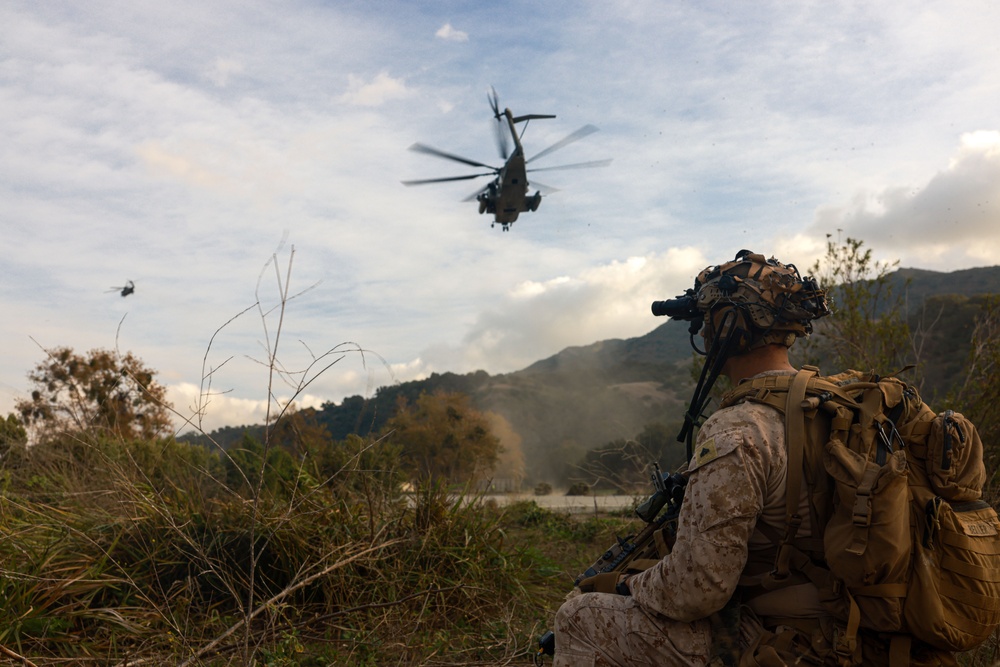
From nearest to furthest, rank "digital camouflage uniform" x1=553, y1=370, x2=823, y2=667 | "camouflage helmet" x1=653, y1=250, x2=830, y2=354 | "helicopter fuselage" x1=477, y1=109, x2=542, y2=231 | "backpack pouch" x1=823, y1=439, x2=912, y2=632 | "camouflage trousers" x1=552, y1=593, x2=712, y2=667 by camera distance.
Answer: "backpack pouch" x1=823, y1=439, x2=912, y2=632, "digital camouflage uniform" x1=553, y1=370, x2=823, y2=667, "camouflage trousers" x1=552, y1=593, x2=712, y2=667, "camouflage helmet" x1=653, y1=250, x2=830, y2=354, "helicopter fuselage" x1=477, y1=109, x2=542, y2=231

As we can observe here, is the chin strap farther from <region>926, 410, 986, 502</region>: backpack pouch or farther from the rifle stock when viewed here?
<region>926, 410, 986, 502</region>: backpack pouch

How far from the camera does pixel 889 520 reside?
2564 millimetres

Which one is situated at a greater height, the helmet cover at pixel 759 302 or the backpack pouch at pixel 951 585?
the helmet cover at pixel 759 302

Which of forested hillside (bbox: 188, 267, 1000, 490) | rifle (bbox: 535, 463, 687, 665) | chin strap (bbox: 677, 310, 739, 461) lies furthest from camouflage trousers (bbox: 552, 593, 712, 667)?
forested hillside (bbox: 188, 267, 1000, 490)

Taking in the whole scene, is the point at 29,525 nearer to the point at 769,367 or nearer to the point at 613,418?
the point at 769,367

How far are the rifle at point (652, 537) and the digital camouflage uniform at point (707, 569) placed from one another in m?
0.29

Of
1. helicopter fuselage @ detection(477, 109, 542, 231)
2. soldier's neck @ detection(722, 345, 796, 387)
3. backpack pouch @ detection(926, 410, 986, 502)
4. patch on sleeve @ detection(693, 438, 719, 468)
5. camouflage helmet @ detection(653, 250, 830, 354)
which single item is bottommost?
backpack pouch @ detection(926, 410, 986, 502)

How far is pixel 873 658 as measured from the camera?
2752mm

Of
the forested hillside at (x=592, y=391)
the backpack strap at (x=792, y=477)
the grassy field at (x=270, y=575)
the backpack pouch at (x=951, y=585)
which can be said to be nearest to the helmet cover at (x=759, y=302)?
the backpack strap at (x=792, y=477)

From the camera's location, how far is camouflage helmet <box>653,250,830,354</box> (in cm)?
324

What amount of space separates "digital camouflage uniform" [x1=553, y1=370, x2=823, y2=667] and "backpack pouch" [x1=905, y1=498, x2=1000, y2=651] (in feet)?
1.15

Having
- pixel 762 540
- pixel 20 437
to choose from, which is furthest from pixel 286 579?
pixel 20 437

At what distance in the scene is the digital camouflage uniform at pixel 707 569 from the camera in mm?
2703

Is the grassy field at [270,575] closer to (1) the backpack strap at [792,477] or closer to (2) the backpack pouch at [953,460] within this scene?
(1) the backpack strap at [792,477]
